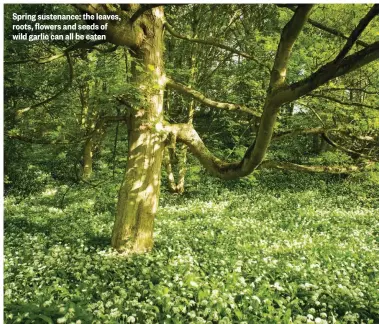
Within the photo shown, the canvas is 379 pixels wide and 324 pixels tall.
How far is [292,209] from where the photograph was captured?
14.1 metres

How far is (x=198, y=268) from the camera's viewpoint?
20.8 feet

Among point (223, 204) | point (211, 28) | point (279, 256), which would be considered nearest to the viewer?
point (279, 256)

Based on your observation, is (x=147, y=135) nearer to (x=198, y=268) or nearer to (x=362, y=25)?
(x=198, y=268)

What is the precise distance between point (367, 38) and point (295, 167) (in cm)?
391

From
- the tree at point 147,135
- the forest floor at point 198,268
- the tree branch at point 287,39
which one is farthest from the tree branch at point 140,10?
the forest floor at point 198,268

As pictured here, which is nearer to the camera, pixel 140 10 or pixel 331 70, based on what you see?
pixel 331 70

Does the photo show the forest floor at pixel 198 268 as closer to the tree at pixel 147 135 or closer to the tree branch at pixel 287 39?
the tree at pixel 147 135

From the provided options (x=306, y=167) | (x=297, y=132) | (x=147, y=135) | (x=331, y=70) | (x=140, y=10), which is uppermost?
(x=140, y=10)

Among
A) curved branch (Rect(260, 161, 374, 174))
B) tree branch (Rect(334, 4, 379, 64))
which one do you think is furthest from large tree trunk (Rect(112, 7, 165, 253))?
tree branch (Rect(334, 4, 379, 64))

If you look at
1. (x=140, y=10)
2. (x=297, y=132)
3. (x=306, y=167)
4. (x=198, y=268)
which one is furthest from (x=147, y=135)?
(x=306, y=167)

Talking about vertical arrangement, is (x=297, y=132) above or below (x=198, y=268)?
above

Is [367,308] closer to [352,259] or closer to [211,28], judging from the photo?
[352,259]

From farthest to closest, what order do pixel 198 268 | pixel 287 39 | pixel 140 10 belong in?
1. pixel 198 268
2. pixel 140 10
3. pixel 287 39

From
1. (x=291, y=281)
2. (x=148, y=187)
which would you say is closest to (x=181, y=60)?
(x=148, y=187)
